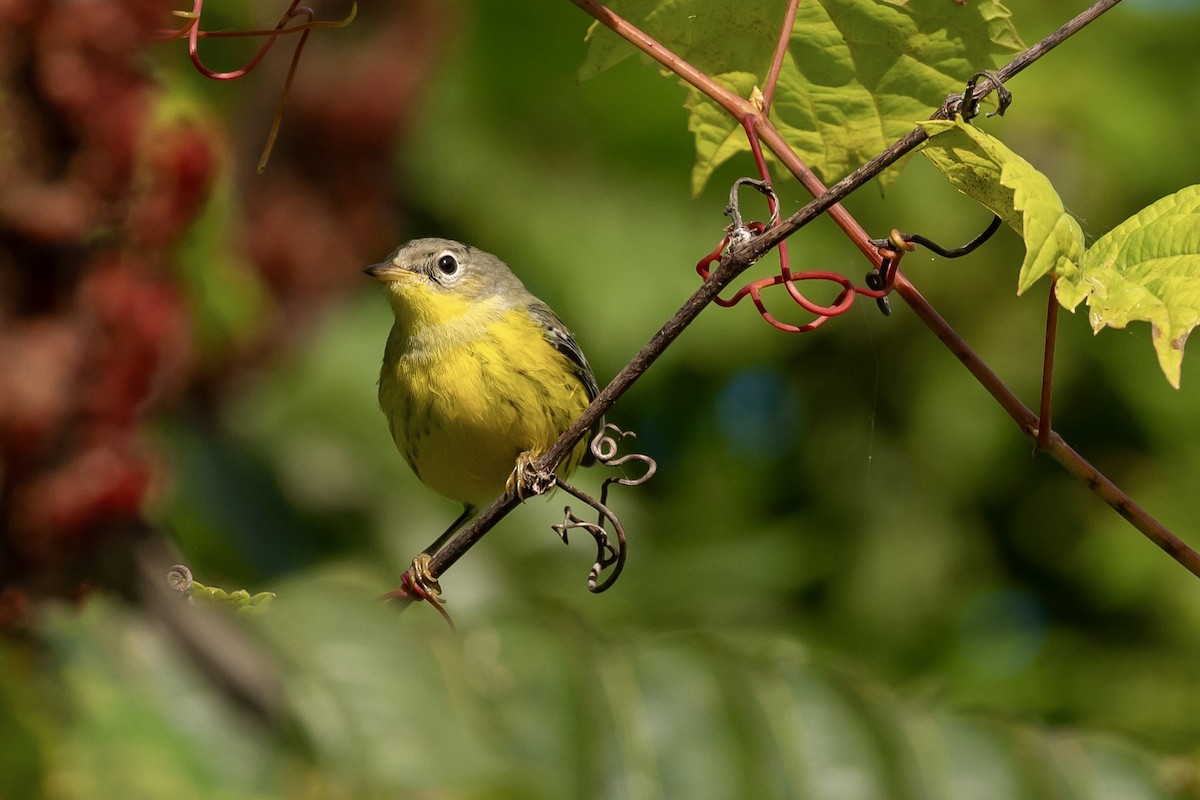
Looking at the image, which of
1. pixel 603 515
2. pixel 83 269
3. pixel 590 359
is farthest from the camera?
pixel 590 359

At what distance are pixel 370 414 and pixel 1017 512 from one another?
277 centimetres

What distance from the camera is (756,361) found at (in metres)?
5.98

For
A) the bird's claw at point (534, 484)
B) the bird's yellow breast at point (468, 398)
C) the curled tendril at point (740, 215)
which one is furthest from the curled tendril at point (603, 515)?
the bird's yellow breast at point (468, 398)

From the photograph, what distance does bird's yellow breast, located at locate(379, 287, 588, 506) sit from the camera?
137 inches

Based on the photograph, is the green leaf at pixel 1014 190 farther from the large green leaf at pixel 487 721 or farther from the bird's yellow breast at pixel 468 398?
the bird's yellow breast at pixel 468 398

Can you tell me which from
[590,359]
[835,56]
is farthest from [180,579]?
[590,359]

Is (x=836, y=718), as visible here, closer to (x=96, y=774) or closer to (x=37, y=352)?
(x=96, y=774)

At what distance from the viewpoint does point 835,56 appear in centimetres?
237

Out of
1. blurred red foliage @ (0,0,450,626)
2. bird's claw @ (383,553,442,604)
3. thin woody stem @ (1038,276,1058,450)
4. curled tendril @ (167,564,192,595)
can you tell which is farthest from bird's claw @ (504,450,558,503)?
blurred red foliage @ (0,0,450,626)

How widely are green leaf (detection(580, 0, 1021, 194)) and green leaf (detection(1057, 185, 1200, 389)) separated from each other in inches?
18.8

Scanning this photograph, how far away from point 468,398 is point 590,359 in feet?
8.21

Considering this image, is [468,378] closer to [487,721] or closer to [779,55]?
[779,55]

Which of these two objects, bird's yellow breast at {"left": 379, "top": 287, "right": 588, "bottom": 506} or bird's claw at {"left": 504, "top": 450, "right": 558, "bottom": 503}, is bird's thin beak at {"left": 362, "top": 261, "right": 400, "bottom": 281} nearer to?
bird's yellow breast at {"left": 379, "top": 287, "right": 588, "bottom": 506}

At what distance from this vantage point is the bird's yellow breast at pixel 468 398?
11.5 feet
